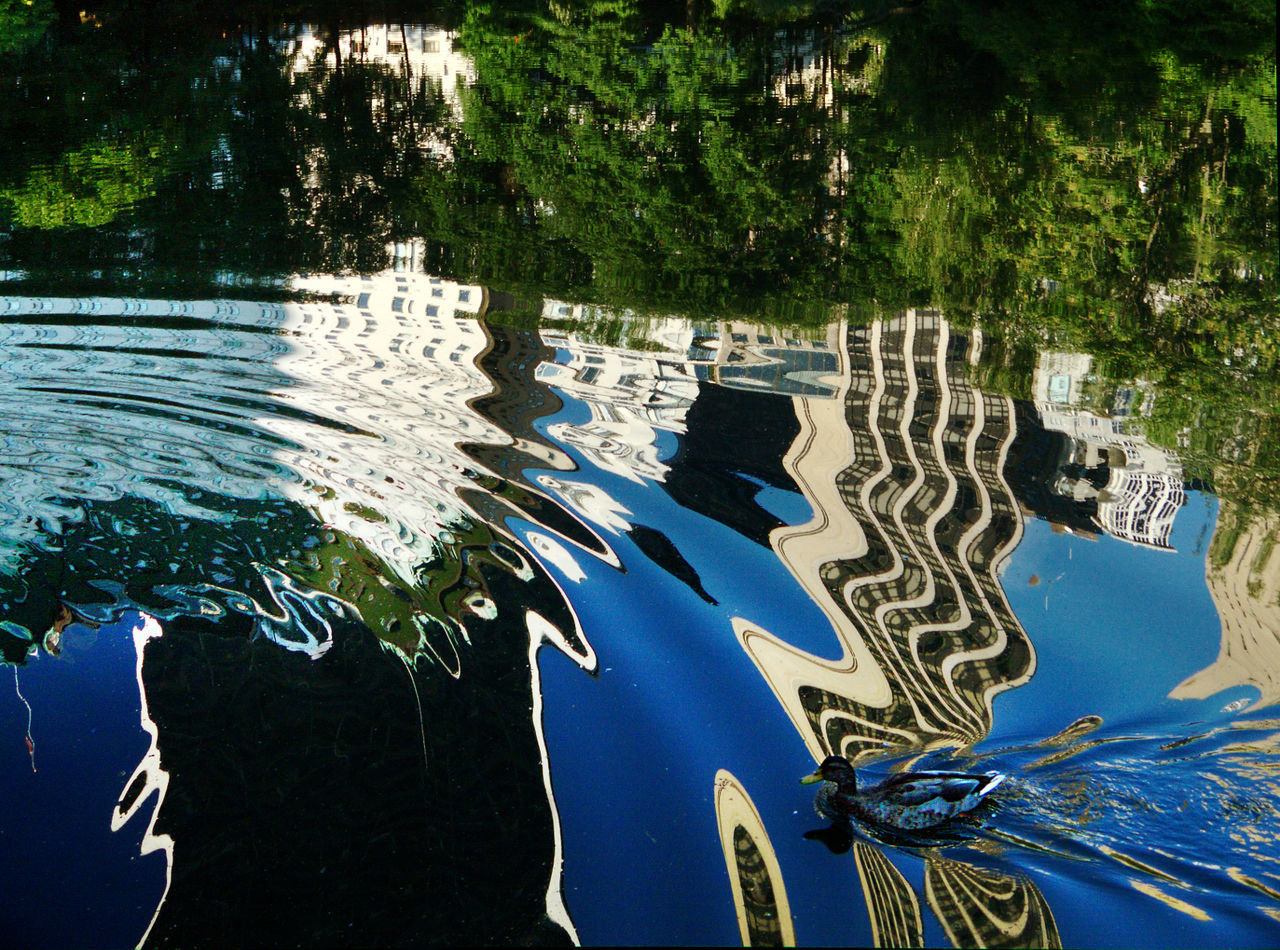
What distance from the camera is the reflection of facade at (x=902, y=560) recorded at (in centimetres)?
453

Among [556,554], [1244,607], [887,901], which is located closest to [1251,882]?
[887,901]

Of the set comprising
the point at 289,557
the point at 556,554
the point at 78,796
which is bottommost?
the point at 78,796

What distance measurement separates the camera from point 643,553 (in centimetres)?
546

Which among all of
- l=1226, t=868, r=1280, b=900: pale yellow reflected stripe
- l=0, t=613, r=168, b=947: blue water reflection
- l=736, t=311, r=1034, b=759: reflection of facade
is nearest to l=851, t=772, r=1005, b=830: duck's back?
l=736, t=311, r=1034, b=759: reflection of facade

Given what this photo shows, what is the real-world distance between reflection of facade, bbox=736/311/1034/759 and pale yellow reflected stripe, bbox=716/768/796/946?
419mm

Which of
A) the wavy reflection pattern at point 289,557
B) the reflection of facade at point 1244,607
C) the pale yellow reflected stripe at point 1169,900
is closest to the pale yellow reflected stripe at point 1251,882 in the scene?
the pale yellow reflected stripe at point 1169,900

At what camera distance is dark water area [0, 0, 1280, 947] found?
12.7ft

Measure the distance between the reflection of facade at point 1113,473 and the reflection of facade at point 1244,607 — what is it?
261 mm

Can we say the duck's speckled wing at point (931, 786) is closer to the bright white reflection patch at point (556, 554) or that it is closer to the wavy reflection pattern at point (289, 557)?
the wavy reflection pattern at point (289, 557)

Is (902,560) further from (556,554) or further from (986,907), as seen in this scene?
(986,907)

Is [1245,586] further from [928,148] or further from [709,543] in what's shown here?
[928,148]

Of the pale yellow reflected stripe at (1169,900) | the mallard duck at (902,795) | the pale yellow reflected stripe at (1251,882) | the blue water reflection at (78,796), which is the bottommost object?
the blue water reflection at (78,796)

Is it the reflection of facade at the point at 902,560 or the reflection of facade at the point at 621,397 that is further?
the reflection of facade at the point at 621,397

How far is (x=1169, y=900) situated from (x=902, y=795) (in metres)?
0.86
